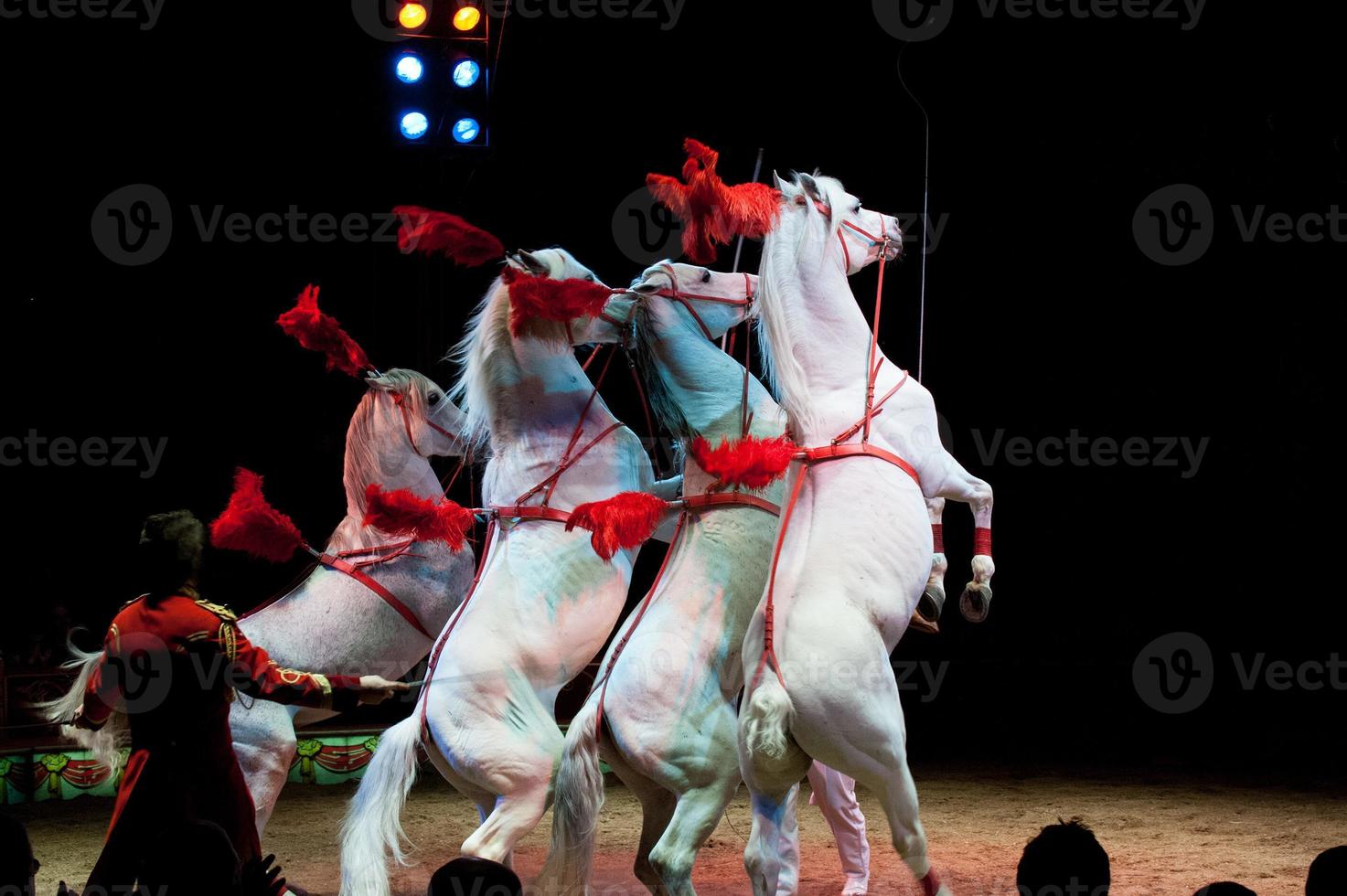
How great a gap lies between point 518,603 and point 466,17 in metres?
3.17

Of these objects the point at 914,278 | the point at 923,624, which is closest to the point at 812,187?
the point at 923,624

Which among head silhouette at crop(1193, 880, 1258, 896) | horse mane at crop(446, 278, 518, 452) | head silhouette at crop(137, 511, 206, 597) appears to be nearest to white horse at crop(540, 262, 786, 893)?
horse mane at crop(446, 278, 518, 452)

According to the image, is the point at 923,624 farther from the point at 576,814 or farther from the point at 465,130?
the point at 465,130

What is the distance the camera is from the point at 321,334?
523cm

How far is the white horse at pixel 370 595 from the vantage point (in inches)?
189

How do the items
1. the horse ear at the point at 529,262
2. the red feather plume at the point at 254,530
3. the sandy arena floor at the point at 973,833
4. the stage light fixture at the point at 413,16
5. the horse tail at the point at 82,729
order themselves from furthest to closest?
1. the stage light fixture at the point at 413,16
2. the sandy arena floor at the point at 973,833
3. the red feather plume at the point at 254,530
4. the horse ear at the point at 529,262
5. the horse tail at the point at 82,729

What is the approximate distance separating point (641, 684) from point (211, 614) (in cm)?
129

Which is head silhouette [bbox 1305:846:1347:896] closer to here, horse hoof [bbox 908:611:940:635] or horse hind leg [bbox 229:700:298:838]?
horse hoof [bbox 908:611:940:635]

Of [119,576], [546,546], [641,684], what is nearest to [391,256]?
[119,576]

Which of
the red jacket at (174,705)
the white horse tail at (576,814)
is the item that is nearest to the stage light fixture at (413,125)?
the white horse tail at (576,814)

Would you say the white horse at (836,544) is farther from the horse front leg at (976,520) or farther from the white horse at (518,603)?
the white horse at (518,603)

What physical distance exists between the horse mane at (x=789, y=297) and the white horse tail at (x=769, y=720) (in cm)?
86

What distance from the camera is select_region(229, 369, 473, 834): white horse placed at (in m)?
4.81

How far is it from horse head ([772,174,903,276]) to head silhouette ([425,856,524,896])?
241cm
